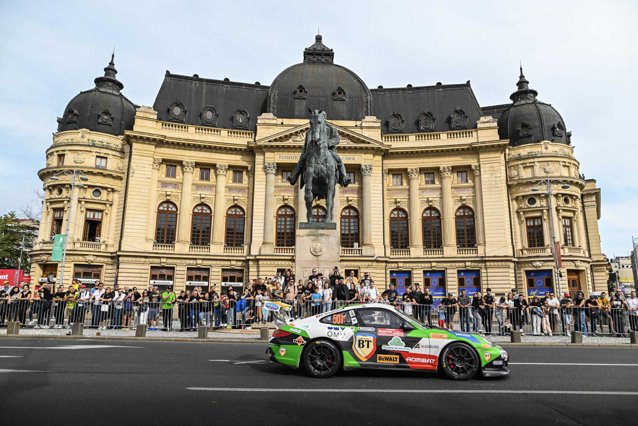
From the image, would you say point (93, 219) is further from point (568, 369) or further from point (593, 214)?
point (593, 214)

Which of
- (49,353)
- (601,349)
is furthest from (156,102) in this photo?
(601,349)

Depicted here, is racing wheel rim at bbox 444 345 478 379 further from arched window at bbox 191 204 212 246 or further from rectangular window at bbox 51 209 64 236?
rectangular window at bbox 51 209 64 236

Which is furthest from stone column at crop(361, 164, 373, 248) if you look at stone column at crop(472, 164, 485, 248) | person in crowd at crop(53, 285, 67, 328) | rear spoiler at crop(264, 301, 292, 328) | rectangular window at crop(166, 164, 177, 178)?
person in crowd at crop(53, 285, 67, 328)

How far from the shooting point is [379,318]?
8.29 metres

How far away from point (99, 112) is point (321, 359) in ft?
142

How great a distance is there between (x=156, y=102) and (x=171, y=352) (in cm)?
3926

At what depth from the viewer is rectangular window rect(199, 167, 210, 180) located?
144ft

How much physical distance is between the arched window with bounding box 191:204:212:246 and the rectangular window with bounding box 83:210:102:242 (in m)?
8.62

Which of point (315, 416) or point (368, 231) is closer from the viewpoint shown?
point (315, 416)

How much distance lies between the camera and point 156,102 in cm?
4522

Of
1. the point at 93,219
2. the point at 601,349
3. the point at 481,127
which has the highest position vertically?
the point at 481,127

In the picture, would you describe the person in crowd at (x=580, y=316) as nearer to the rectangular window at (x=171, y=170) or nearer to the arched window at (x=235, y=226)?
the arched window at (x=235, y=226)

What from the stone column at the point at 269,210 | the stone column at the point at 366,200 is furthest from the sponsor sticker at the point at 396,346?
the stone column at the point at 366,200

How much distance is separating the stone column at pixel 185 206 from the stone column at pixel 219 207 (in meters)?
2.43
